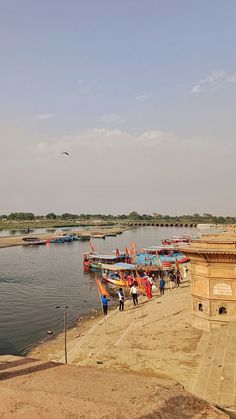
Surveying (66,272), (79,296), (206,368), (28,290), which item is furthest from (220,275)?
(66,272)

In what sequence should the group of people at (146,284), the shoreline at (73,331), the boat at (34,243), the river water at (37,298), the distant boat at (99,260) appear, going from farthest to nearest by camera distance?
1. the boat at (34,243)
2. the distant boat at (99,260)
3. the group of people at (146,284)
4. the river water at (37,298)
5. the shoreline at (73,331)

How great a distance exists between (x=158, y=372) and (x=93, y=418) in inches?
267

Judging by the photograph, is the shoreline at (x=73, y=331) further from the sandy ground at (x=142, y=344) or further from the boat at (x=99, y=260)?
the boat at (x=99, y=260)

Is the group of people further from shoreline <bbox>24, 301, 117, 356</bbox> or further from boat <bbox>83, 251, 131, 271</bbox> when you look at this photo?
boat <bbox>83, 251, 131, 271</bbox>

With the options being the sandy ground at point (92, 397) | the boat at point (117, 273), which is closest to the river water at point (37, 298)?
the boat at point (117, 273)

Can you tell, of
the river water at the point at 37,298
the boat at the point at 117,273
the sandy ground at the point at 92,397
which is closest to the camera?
the sandy ground at the point at 92,397

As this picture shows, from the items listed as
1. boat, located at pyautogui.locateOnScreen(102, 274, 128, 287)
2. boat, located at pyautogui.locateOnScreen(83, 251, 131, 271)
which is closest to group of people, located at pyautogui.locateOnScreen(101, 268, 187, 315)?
boat, located at pyautogui.locateOnScreen(102, 274, 128, 287)

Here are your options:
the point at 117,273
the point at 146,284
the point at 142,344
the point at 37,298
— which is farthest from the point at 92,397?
the point at 117,273

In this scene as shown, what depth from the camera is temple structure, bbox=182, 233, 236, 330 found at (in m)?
16.2

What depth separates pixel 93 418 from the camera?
6785 millimetres

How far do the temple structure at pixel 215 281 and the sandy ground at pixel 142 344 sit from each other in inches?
39.5

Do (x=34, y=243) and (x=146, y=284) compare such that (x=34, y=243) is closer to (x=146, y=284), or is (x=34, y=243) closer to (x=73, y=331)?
(x=146, y=284)

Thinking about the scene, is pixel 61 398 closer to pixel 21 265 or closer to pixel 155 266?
pixel 155 266

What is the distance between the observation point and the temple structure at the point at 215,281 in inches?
637
